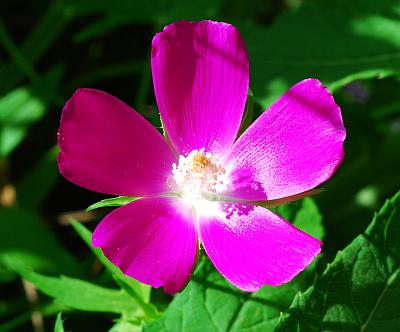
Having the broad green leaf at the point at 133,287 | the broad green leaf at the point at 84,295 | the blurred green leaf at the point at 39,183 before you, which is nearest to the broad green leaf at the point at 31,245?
the blurred green leaf at the point at 39,183

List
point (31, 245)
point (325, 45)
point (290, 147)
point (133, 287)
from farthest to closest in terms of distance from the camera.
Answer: point (325, 45)
point (31, 245)
point (133, 287)
point (290, 147)

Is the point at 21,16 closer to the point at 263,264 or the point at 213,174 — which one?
the point at 213,174

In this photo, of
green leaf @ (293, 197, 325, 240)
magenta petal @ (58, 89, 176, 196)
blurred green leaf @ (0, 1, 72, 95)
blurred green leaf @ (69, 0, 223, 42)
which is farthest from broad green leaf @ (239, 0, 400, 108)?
blurred green leaf @ (0, 1, 72, 95)

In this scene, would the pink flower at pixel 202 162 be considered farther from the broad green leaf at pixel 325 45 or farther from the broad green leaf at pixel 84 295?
the broad green leaf at pixel 325 45

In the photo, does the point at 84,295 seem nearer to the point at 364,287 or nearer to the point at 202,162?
the point at 202,162

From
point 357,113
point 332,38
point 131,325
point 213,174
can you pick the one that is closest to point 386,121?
point 357,113

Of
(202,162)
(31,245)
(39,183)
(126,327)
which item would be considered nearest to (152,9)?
(39,183)
